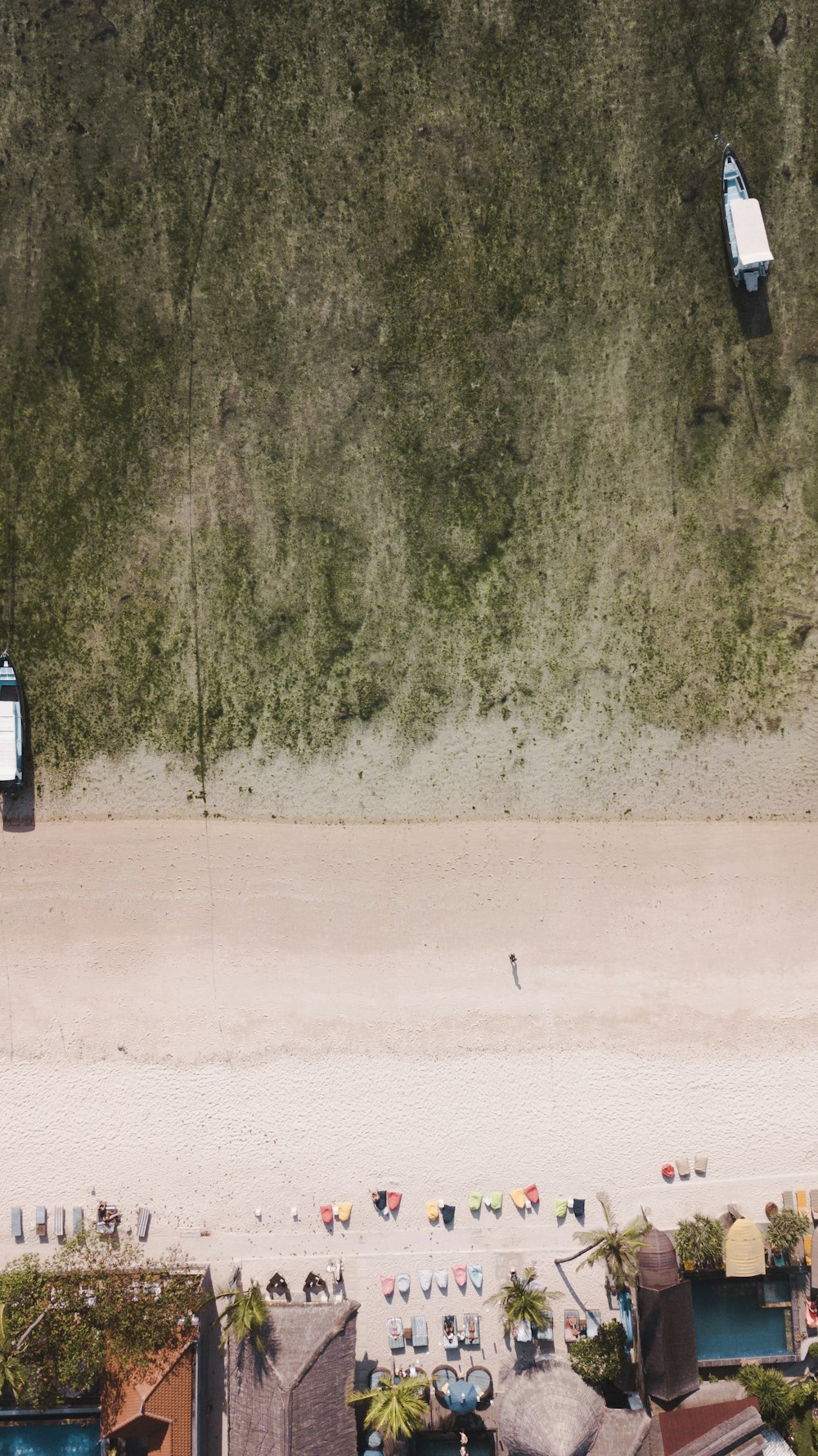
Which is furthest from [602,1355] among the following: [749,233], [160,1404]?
[749,233]

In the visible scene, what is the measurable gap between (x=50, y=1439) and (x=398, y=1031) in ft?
24.2

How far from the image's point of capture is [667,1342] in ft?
40.4

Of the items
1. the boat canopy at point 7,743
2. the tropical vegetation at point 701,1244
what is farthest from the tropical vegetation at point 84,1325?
the boat canopy at point 7,743

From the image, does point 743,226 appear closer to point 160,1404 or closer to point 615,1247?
point 615,1247

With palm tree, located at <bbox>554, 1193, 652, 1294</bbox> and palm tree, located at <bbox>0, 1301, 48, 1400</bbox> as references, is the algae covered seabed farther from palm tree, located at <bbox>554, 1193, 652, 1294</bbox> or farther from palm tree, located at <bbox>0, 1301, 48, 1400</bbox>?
palm tree, located at <bbox>0, 1301, 48, 1400</bbox>

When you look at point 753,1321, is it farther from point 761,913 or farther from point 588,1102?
point 761,913

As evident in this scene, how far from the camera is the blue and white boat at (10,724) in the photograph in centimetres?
1309

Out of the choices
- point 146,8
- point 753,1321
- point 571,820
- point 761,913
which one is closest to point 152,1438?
point 753,1321

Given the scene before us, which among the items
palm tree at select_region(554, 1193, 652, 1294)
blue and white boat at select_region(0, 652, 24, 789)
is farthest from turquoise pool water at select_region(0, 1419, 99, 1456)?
blue and white boat at select_region(0, 652, 24, 789)

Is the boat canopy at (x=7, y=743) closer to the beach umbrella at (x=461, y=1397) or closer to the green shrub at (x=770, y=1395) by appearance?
the beach umbrella at (x=461, y=1397)

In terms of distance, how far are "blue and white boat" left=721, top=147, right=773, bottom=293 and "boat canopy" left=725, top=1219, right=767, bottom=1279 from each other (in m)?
13.6

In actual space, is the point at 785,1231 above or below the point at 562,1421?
above

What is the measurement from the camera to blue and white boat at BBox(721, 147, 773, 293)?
13.0 m

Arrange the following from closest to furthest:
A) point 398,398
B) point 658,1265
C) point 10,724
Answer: point 658,1265 < point 10,724 < point 398,398
